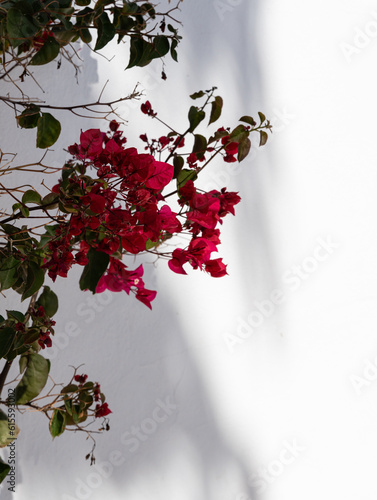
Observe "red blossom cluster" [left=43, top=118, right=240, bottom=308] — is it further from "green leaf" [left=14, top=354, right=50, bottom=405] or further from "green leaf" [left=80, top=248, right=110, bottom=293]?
"green leaf" [left=14, top=354, right=50, bottom=405]

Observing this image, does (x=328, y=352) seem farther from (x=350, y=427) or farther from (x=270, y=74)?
(x=270, y=74)

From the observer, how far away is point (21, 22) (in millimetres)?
649

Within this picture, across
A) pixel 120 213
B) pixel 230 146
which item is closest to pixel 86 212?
pixel 120 213

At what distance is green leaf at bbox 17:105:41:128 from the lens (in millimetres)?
729

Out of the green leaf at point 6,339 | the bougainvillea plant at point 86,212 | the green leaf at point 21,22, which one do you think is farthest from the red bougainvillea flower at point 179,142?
the green leaf at point 6,339

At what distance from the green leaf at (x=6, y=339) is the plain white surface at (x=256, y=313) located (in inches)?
19.0

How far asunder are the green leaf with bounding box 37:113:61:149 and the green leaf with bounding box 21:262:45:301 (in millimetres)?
158

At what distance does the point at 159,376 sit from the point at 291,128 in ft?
2.10

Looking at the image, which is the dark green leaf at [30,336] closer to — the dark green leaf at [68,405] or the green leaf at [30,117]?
the dark green leaf at [68,405]

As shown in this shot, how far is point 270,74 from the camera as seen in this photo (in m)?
1.31

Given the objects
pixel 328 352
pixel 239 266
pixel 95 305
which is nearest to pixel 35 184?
pixel 95 305

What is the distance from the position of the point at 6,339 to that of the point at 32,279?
8 centimetres

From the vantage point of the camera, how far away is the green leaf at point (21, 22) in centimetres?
64

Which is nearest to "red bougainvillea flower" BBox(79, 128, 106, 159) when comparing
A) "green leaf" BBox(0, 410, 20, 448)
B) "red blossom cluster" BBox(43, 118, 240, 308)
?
"red blossom cluster" BBox(43, 118, 240, 308)
